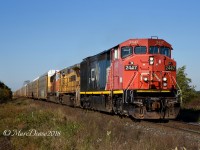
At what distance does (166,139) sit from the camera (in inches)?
402

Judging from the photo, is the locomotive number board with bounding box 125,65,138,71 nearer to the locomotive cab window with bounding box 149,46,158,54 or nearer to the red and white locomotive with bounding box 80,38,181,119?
the red and white locomotive with bounding box 80,38,181,119

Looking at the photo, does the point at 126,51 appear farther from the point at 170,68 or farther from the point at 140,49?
the point at 170,68

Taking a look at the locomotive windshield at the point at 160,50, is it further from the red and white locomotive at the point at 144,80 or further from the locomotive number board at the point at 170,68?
the locomotive number board at the point at 170,68

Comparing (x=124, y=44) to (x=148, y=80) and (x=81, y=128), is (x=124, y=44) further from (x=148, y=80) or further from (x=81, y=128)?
(x=81, y=128)

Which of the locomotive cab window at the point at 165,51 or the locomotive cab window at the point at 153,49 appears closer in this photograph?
the locomotive cab window at the point at 153,49

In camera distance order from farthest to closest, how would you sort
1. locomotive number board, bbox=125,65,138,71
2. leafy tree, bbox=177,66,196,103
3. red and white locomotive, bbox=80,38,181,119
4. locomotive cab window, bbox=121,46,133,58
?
leafy tree, bbox=177,66,196,103 → locomotive cab window, bbox=121,46,133,58 → locomotive number board, bbox=125,65,138,71 → red and white locomotive, bbox=80,38,181,119

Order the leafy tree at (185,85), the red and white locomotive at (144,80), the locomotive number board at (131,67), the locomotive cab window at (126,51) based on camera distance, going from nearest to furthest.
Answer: the red and white locomotive at (144,80) → the locomotive number board at (131,67) → the locomotive cab window at (126,51) → the leafy tree at (185,85)

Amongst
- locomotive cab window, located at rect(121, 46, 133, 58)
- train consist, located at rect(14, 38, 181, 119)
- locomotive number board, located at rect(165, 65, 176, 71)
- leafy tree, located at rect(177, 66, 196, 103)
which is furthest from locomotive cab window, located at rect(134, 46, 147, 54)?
leafy tree, located at rect(177, 66, 196, 103)

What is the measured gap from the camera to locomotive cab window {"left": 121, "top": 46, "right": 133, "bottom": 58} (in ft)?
57.1

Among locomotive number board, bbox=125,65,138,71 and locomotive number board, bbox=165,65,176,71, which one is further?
locomotive number board, bbox=165,65,176,71

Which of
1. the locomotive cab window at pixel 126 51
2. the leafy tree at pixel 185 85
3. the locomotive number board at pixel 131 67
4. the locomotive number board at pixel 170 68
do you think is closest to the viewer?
the locomotive number board at pixel 131 67

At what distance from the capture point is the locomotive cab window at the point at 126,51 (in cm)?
1739

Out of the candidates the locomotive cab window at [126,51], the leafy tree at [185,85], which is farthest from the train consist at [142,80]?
the leafy tree at [185,85]

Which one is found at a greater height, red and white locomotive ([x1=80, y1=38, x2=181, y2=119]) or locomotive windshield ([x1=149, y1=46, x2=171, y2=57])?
locomotive windshield ([x1=149, y1=46, x2=171, y2=57])
